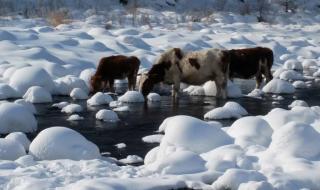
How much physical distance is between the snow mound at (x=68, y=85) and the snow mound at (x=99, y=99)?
55.5 inches

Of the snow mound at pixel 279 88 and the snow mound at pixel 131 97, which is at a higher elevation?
the snow mound at pixel 131 97

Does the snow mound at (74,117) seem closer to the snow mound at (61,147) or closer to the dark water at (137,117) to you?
the dark water at (137,117)

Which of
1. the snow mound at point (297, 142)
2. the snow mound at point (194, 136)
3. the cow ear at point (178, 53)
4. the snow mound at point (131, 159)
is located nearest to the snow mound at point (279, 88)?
the cow ear at point (178, 53)

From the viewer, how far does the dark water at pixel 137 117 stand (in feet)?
32.8

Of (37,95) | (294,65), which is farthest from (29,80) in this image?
(294,65)

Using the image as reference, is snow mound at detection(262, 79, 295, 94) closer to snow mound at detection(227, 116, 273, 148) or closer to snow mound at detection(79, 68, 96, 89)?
snow mound at detection(79, 68, 96, 89)

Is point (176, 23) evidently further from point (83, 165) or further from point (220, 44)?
point (83, 165)

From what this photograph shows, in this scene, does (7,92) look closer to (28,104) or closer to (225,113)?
(28,104)

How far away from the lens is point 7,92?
557 inches

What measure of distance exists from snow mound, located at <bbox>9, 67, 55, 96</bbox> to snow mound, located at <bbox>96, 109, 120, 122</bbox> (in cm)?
316

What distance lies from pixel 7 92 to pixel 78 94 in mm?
1537

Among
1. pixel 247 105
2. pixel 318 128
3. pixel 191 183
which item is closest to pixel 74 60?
pixel 247 105

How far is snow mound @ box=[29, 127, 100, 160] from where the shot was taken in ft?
27.3

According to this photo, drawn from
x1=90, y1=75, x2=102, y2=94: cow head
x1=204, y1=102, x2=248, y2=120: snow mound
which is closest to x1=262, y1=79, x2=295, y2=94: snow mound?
x1=204, y1=102, x2=248, y2=120: snow mound
